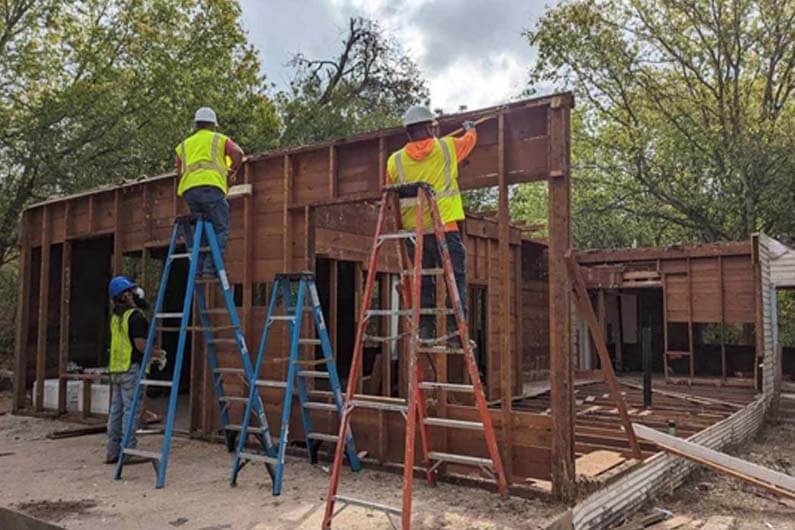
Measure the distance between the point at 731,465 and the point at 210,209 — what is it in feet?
15.3

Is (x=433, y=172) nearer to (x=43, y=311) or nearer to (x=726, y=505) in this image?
(x=726, y=505)

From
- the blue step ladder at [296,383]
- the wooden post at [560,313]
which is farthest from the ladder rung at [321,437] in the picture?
the wooden post at [560,313]

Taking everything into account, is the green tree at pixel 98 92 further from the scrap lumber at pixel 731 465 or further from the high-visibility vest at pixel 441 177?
the scrap lumber at pixel 731 465

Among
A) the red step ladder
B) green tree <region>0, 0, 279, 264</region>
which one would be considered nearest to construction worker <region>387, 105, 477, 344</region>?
the red step ladder

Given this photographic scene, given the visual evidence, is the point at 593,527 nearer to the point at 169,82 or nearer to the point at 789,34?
the point at 169,82

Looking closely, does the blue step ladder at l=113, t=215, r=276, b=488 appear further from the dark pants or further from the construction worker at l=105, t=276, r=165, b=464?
the dark pants

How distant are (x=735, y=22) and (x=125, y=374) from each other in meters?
17.8

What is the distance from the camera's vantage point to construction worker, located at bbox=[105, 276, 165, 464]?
5.34 meters

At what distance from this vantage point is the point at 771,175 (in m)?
15.7

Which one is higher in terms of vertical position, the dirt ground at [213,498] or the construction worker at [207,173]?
the construction worker at [207,173]

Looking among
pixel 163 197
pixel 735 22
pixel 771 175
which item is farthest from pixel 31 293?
pixel 735 22

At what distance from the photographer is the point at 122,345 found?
544cm

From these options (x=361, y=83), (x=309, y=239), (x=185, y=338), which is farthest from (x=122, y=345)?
(x=361, y=83)

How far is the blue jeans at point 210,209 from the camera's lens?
4961 mm
